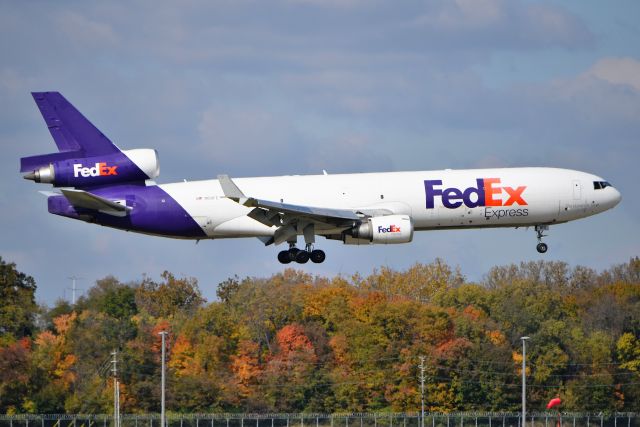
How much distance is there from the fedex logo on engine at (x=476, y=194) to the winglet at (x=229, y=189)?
1196 cm

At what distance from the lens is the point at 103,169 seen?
8769 centimetres

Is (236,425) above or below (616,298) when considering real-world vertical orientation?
below

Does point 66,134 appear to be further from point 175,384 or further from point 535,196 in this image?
point 175,384

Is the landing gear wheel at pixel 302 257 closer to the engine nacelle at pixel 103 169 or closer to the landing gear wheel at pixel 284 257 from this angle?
the landing gear wheel at pixel 284 257

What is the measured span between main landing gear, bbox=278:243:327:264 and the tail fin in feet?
38.9

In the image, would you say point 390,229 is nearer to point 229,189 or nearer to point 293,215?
point 293,215

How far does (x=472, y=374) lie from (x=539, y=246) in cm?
4228

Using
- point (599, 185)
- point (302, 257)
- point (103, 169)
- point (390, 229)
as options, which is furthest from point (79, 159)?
point (599, 185)

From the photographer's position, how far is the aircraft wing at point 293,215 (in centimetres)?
8281

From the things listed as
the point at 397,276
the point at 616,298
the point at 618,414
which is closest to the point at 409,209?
the point at 618,414

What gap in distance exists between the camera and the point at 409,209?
86000 mm

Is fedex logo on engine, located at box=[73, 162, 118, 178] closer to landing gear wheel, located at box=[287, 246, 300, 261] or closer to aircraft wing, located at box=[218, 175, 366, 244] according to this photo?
aircraft wing, located at box=[218, 175, 366, 244]

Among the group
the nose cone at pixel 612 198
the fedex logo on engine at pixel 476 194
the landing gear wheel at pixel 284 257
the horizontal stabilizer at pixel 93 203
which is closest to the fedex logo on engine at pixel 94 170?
the horizontal stabilizer at pixel 93 203

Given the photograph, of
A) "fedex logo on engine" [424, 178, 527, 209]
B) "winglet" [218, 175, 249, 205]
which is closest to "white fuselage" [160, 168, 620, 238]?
"fedex logo on engine" [424, 178, 527, 209]
